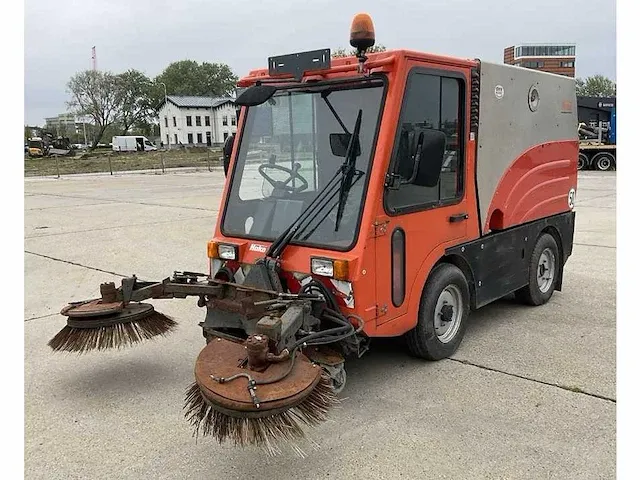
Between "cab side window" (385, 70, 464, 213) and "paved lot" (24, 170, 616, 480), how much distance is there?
4.23ft

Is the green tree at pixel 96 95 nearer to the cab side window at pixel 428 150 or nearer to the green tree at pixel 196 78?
the green tree at pixel 196 78

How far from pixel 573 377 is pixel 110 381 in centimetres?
338

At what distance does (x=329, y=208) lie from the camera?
400 centimetres

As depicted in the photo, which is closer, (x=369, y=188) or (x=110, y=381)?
(x=369, y=188)

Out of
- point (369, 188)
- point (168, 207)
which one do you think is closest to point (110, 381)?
point (369, 188)

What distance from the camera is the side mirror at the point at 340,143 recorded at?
400 cm

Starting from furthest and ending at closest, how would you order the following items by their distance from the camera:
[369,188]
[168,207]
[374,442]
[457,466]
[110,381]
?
[168,207], [110,381], [369,188], [374,442], [457,466]

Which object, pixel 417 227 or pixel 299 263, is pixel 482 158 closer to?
pixel 417 227

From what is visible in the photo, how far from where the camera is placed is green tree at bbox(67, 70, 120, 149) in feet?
238

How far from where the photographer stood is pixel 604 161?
25719mm

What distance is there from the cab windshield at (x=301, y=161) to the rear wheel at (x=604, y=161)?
81.2 feet

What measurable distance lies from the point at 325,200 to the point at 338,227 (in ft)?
0.76

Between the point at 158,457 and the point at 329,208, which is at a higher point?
the point at 329,208

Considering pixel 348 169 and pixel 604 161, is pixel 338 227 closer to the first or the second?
pixel 348 169
